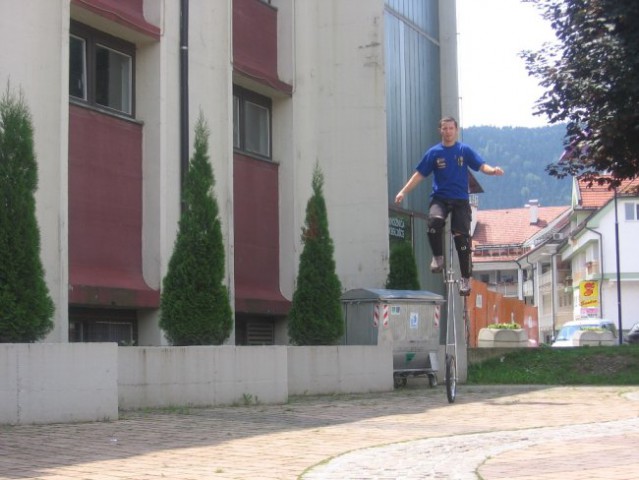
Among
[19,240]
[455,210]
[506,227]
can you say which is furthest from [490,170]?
[506,227]

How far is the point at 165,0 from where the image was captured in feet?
60.3

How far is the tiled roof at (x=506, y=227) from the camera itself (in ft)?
409

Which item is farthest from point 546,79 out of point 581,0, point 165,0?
point 165,0

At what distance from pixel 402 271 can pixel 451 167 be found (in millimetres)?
9808

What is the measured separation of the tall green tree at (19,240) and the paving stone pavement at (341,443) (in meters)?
1.21

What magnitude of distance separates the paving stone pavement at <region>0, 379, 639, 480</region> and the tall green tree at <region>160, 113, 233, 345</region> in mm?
1488

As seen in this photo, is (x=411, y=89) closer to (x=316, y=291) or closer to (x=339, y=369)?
(x=316, y=291)

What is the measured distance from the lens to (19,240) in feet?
39.5

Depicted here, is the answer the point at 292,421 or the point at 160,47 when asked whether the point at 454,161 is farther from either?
the point at 160,47

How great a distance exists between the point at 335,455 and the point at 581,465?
1962mm

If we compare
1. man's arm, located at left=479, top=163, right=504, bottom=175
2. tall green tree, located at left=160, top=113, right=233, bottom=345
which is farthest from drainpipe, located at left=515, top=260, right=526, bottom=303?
man's arm, located at left=479, top=163, right=504, bottom=175

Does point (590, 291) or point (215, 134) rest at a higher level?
point (215, 134)

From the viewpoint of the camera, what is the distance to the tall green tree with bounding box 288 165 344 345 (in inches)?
721

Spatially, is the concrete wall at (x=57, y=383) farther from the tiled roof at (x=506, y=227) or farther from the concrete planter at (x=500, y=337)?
the tiled roof at (x=506, y=227)
